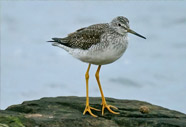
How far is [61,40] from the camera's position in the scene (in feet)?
40.7

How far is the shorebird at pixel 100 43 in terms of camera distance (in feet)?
36.3

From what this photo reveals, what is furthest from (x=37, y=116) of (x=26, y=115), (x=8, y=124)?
(x=8, y=124)

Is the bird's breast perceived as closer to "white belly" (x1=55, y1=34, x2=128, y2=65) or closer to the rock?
"white belly" (x1=55, y1=34, x2=128, y2=65)

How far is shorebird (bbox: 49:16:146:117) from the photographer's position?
11.1 metres

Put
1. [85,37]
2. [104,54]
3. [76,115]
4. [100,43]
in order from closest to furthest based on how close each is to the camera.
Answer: [104,54]
[100,43]
[76,115]
[85,37]

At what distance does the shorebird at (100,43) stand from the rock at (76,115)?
0.38 m

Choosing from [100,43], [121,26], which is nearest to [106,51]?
[100,43]

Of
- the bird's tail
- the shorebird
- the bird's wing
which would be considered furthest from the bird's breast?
the bird's tail

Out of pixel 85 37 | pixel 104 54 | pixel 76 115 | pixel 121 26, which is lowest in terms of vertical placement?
pixel 76 115

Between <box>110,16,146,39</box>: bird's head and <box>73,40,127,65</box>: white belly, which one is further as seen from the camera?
<box>110,16,146,39</box>: bird's head

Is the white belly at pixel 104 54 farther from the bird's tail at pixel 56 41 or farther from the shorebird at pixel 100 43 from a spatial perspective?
the bird's tail at pixel 56 41

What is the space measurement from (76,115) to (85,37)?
2.09 m

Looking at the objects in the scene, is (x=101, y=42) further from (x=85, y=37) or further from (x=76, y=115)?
(x=76, y=115)

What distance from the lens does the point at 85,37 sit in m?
11.7
